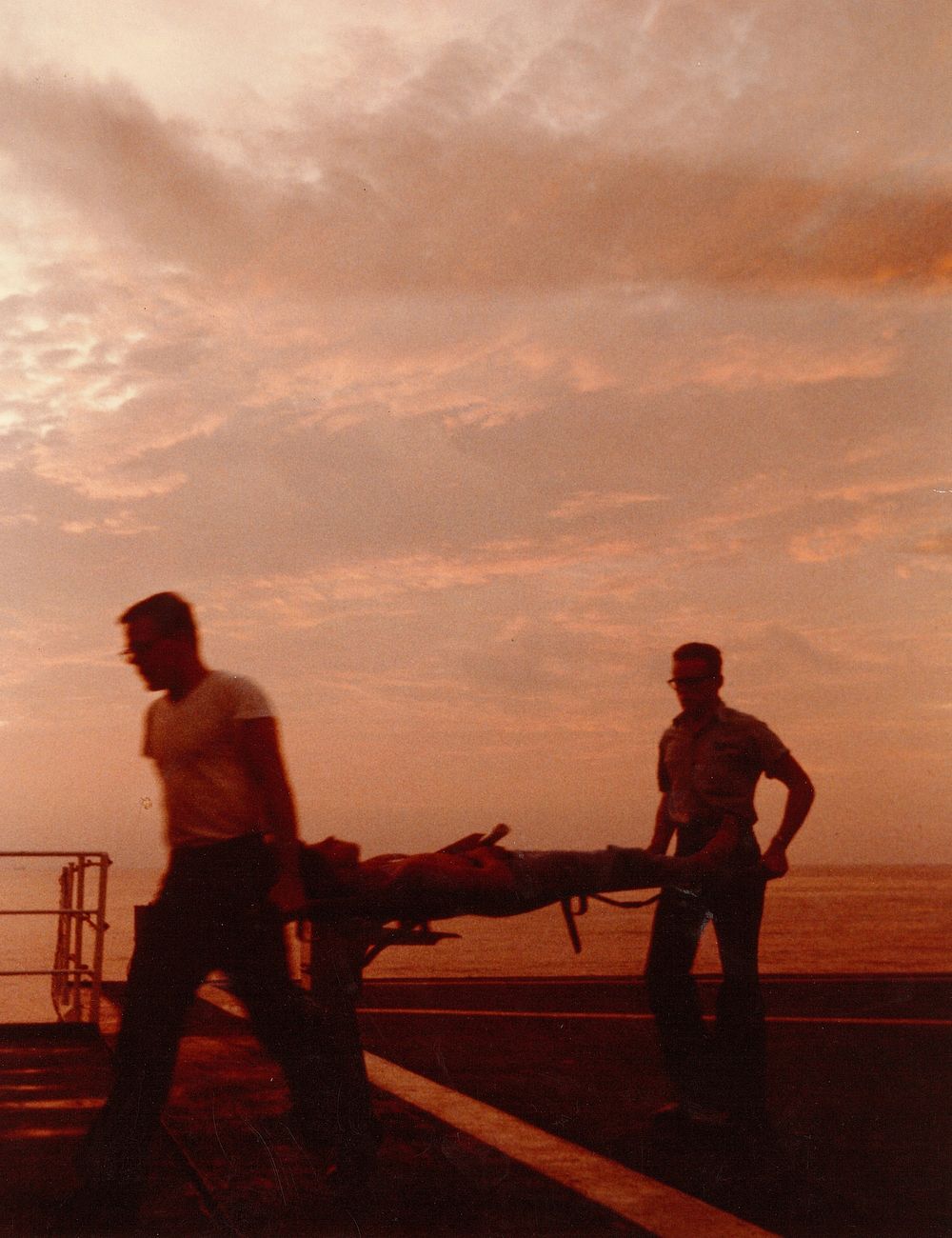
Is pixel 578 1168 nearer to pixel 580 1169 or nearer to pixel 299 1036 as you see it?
pixel 580 1169

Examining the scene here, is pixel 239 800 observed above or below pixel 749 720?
below

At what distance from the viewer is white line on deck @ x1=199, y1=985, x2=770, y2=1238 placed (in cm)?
385

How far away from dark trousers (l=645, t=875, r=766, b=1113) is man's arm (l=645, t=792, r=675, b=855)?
0.29 meters

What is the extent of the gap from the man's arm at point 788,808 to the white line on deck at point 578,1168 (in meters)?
1.22

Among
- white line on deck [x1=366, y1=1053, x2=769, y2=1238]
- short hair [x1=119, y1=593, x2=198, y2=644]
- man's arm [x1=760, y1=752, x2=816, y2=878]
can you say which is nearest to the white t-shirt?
short hair [x1=119, y1=593, x2=198, y2=644]

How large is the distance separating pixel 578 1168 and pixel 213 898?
165 cm

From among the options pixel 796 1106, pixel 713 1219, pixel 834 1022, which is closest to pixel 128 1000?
pixel 713 1219

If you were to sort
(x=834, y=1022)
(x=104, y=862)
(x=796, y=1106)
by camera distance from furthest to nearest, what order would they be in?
(x=834, y=1022) < (x=104, y=862) < (x=796, y=1106)

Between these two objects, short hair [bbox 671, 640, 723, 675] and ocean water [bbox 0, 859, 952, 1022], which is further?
ocean water [bbox 0, 859, 952, 1022]

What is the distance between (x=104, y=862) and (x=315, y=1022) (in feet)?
15.7

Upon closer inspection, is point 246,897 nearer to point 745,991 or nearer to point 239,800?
point 239,800

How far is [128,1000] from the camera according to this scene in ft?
12.8

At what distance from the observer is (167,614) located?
160 inches

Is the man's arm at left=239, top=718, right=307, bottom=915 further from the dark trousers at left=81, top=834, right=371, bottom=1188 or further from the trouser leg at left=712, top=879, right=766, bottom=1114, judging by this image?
the trouser leg at left=712, top=879, right=766, bottom=1114
